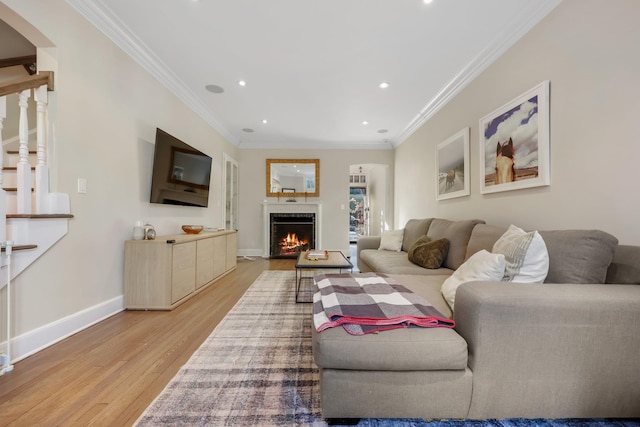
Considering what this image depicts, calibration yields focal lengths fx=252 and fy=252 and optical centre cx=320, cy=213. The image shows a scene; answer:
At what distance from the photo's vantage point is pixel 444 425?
1.09 m

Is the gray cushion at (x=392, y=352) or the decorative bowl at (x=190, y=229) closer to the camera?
the gray cushion at (x=392, y=352)

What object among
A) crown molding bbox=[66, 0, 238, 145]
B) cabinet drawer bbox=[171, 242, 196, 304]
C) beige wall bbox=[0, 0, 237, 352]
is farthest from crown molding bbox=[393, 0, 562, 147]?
cabinet drawer bbox=[171, 242, 196, 304]

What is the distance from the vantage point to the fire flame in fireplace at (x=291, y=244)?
5.70 m

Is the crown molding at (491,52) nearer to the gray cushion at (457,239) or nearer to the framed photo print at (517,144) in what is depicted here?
the framed photo print at (517,144)

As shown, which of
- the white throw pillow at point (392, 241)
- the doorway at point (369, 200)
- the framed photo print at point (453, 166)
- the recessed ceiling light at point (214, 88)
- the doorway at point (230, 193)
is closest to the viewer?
the framed photo print at point (453, 166)

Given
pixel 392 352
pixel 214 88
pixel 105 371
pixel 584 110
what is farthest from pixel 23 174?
pixel 584 110

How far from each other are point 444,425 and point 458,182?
2.65m

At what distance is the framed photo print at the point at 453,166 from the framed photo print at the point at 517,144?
0.93 feet

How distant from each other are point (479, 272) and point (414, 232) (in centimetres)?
210

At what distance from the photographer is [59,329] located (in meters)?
1.80

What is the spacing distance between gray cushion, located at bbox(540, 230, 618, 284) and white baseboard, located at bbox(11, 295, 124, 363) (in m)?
3.18

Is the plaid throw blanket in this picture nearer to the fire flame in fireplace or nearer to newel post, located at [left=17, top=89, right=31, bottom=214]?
newel post, located at [left=17, top=89, right=31, bottom=214]

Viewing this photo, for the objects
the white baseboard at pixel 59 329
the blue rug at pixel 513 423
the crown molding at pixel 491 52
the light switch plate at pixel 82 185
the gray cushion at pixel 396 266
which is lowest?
the blue rug at pixel 513 423

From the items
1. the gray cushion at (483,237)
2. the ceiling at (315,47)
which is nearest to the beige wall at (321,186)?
the ceiling at (315,47)
